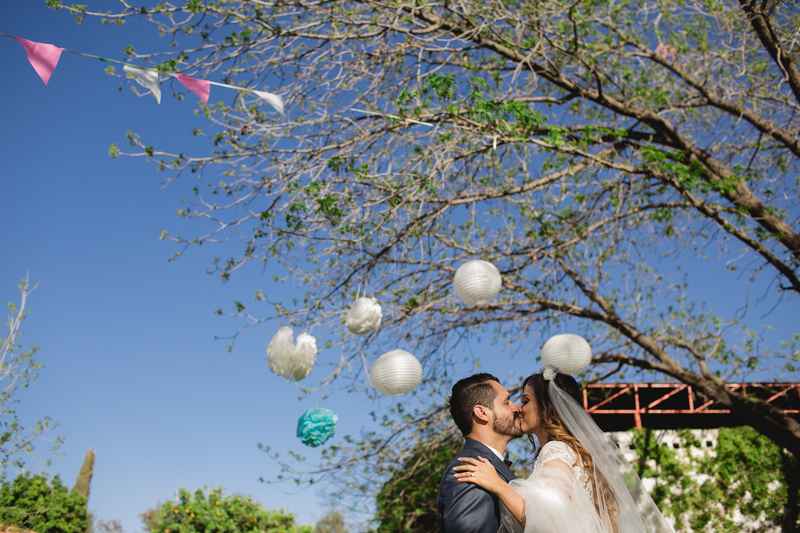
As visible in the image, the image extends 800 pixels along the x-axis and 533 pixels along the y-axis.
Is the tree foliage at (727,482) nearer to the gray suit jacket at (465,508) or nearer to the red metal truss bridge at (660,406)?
the red metal truss bridge at (660,406)

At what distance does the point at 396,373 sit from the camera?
4.78 m

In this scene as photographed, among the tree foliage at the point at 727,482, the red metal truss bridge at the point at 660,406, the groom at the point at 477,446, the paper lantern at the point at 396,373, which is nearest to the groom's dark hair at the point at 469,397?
the groom at the point at 477,446

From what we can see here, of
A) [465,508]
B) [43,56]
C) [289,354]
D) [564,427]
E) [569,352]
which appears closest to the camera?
[465,508]

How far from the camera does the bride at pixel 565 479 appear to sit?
2.21 m

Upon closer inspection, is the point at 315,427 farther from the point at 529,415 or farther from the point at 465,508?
the point at 465,508

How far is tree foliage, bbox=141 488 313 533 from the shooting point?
405 inches

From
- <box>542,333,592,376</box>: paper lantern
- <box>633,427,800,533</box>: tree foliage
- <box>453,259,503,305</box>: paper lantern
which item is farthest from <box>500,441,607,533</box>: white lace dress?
<box>633,427,800,533</box>: tree foliage

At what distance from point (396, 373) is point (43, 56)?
3.16 meters

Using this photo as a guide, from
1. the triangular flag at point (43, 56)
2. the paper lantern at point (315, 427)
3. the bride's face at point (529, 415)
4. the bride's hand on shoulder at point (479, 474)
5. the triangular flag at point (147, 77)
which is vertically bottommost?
the bride's hand on shoulder at point (479, 474)

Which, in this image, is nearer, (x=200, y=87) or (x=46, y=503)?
(x=200, y=87)

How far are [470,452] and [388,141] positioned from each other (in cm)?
477

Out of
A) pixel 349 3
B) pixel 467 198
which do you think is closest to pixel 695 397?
pixel 467 198

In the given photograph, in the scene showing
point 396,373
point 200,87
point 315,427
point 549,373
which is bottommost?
point 549,373

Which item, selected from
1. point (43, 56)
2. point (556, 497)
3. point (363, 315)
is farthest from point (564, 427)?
point (43, 56)
